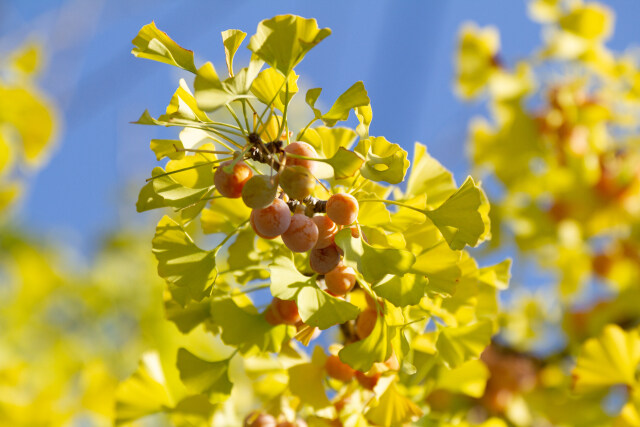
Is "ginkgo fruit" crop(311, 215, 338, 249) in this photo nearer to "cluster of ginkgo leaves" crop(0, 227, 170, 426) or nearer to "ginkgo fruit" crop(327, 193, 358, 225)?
"ginkgo fruit" crop(327, 193, 358, 225)

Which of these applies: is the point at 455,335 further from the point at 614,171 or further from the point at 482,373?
the point at 614,171

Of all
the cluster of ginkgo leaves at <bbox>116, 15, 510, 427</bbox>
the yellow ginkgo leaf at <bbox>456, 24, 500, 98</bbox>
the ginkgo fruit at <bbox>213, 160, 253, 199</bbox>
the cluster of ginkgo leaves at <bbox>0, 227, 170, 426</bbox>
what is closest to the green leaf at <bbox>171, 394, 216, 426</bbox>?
the cluster of ginkgo leaves at <bbox>116, 15, 510, 427</bbox>

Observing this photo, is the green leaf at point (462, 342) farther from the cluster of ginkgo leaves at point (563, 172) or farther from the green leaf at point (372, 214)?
the cluster of ginkgo leaves at point (563, 172)

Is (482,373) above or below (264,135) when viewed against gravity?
below

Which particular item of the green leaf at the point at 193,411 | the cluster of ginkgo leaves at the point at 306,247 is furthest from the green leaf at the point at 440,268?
the green leaf at the point at 193,411

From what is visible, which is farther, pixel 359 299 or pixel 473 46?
pixel 473 46

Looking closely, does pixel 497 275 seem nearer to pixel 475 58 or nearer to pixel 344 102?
pixel 344 102

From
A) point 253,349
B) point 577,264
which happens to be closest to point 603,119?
point 577,264
